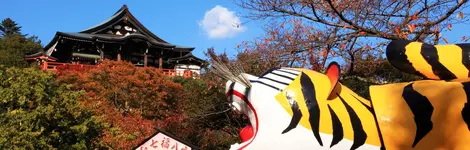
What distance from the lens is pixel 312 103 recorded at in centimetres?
193

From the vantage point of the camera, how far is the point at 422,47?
80.1 inches

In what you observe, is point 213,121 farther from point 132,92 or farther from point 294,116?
point 294,116

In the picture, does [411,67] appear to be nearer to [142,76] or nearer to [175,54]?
[142,76]

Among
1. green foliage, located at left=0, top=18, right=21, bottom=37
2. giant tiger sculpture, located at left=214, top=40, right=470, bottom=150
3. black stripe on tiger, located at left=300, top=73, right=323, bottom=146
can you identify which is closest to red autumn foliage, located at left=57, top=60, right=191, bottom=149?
giant tiger sculpture, located at left=214, top=40, right=470, bottom=150

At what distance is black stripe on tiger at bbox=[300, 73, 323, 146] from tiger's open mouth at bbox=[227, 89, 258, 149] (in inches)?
10.3

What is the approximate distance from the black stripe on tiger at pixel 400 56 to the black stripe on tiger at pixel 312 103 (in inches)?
17.1

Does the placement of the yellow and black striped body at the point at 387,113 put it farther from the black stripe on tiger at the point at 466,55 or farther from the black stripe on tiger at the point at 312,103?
the black stripe on tiger at the point at 466,55

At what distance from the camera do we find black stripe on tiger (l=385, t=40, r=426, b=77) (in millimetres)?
2033

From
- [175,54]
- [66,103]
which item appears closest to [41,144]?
[66,103]

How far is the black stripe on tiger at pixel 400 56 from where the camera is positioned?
2033mm

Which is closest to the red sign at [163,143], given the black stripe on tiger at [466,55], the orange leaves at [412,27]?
the black stripe on tiger at [466,55]

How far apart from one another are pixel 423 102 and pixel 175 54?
21860mm

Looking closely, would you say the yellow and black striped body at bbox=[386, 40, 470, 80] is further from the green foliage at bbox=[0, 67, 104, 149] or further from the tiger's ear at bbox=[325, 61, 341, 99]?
the green foliage at bbox=[0, 67, 104, 149]

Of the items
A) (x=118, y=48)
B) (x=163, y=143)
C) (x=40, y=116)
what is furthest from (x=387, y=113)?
(x=118, y=48)
